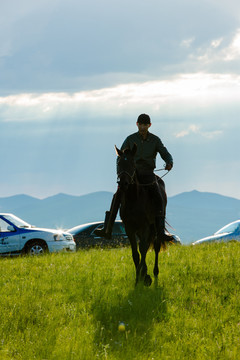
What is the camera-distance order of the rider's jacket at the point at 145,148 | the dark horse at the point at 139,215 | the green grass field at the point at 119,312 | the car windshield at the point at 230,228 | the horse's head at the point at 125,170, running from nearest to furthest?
the green grass field at the point at 119,312 < the horse's head at the point at 125,170 < the dark horse at the point at 139,215 < the rider's jacket at the point at 145,148 < the car windshield at the point at 230,228

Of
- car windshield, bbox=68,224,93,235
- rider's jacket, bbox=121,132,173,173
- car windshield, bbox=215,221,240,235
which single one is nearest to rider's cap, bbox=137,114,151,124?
rider's jacket, bbox=121,132,173,173

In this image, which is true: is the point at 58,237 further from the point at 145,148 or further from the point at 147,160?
the point at 145,148

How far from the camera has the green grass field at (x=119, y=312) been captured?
5793 millimetres

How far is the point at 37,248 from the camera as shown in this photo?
15688 millimetres

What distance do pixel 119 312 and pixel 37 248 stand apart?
29.6 ft

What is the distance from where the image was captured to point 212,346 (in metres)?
5.95

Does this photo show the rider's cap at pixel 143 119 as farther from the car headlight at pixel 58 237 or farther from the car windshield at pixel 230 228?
the car windshield at pixel 230 228

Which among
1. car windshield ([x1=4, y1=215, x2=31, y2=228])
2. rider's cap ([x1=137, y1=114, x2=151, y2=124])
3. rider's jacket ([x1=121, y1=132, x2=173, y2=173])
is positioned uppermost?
rider's cap ([x1=137, y1=114, x2=151, y2=124])

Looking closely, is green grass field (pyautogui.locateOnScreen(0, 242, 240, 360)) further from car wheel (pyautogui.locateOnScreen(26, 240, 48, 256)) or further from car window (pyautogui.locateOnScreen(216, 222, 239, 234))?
car window (pyautogui.locateOnScreen(216, 222, 239, 234))

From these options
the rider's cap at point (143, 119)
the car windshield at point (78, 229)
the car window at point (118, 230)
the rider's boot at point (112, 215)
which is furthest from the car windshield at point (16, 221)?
the rider's cap at point (143, 119)

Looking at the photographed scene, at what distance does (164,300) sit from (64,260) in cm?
494

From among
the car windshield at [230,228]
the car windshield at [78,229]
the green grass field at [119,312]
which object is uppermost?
the car windshield at [78,229]

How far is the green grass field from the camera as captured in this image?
19.0 ft

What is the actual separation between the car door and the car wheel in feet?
1.32
